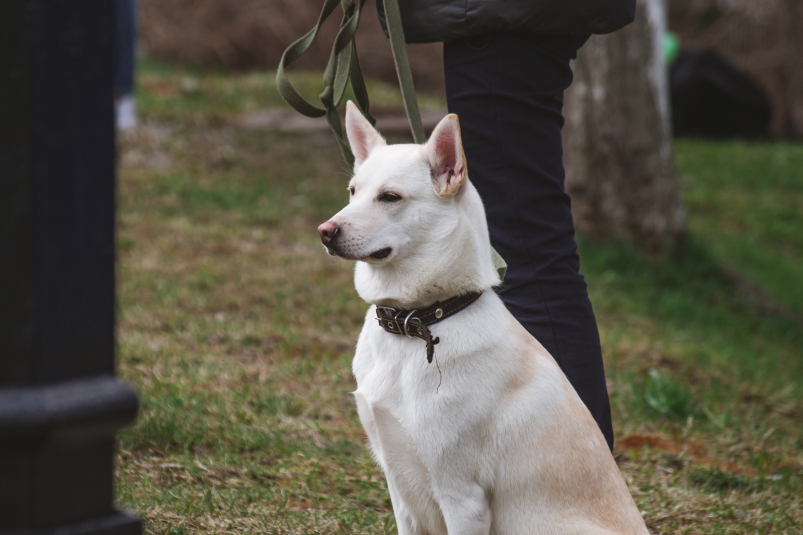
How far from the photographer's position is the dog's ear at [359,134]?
215 cm

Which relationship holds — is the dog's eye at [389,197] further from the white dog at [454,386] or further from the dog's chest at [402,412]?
the dog's chest at [402,412]

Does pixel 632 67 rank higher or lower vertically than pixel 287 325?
higher

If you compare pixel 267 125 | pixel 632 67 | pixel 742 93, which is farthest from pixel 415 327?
pixel 742 93

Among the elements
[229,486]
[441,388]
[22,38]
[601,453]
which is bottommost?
[229,486]

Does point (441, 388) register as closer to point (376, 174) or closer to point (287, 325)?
point (376, 174)

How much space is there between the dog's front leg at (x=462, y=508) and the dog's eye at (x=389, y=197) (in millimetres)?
644

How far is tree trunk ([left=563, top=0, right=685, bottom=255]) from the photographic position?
5766mm

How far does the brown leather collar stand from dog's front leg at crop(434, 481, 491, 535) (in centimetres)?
31

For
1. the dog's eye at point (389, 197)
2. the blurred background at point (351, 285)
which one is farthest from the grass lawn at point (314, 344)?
the dog's eye at point (389, 197)

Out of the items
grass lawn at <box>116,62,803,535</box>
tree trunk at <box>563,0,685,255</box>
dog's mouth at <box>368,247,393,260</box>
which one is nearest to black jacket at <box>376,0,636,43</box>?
dog's mouth at <box>368,247,393,260</box>

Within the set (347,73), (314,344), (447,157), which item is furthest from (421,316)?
(314,344)

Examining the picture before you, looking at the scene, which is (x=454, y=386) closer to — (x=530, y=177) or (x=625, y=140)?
(x=530, y=177)

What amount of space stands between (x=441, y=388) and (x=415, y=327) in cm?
15

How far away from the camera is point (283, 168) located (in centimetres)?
751
